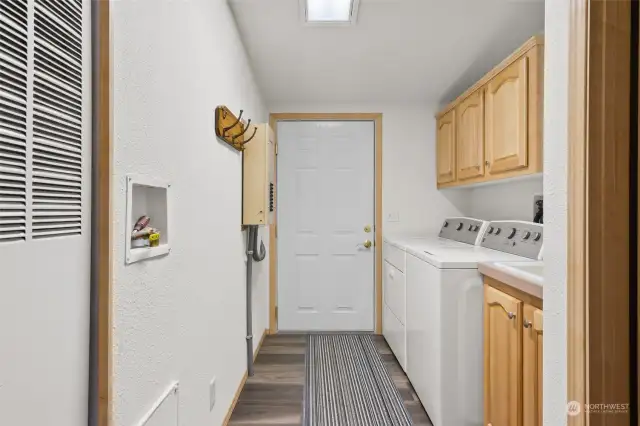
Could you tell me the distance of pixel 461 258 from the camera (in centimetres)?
208

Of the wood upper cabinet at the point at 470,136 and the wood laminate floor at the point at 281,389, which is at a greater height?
the wood upper cabinet at the point at 470,136

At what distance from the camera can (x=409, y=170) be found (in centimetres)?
386

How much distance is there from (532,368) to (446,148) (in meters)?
2.34

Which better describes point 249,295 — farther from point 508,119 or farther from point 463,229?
point 508,119

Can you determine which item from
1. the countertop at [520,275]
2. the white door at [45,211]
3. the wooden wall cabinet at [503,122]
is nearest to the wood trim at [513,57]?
the wooden wall cabinet at [503,122]

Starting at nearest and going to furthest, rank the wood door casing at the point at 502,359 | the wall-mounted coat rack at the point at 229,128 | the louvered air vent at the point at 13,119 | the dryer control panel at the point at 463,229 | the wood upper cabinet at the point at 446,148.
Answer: the louvered air vent at the point at 13,119
the wood door casing at the point at 502,359
the wall-mounted coat rack at the point at 229,128
the dryer control panel at the point at 463,229
the wood upper cabinet at the point at 446,148

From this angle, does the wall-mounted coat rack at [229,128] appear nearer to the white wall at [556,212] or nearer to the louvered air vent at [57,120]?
the louvered air vent at [57,120]

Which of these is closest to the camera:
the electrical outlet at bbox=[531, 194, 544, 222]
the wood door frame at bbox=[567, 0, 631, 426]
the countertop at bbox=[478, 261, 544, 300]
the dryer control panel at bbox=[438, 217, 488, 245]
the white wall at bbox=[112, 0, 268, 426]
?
the wood door frame at bbox=[567, 0, 631, 426]

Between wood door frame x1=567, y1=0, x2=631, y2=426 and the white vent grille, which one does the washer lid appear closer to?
wood door frame x1=567, y1=0, x2=631, y2=426

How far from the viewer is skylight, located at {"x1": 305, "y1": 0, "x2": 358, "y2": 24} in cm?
206

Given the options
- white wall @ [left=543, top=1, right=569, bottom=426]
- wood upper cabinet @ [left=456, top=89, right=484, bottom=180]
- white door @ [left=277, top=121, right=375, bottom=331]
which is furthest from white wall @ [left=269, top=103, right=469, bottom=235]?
white wall @ [left=543, top=1, right=569, bottom=426]

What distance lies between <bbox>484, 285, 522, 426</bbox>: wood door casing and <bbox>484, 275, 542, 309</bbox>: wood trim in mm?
17

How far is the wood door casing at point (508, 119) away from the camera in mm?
2137

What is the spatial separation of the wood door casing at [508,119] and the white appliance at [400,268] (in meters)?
0.67
